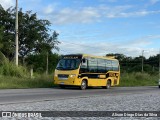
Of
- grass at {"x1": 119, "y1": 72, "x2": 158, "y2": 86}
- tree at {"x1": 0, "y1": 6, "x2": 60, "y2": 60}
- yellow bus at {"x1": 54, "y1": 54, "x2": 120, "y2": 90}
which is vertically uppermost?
tree at {"x1": 0, "y1": 6, "x2": 60, "y2": 60}

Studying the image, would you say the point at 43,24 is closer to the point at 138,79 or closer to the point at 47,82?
the point at 138,79

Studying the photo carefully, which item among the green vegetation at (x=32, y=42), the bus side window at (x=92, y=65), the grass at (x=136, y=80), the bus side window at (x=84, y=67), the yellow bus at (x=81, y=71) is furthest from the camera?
the green vegetation at (x=32, y=42)

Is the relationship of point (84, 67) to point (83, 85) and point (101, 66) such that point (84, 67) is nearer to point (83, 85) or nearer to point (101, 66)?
point (83, 85)

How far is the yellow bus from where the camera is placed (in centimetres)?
2984

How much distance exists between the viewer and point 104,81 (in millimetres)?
33250

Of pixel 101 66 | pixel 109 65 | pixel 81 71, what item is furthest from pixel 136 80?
pixel 81 71

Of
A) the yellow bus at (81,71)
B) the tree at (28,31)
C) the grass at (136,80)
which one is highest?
the tree at (28,31)

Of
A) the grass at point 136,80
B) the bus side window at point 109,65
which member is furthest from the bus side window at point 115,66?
the grass at point 136,80

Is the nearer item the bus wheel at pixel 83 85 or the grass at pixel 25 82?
the bus wheel at pixel 83 85

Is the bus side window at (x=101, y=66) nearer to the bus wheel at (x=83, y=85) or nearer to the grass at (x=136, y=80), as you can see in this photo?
the bus wheel at (x=83, y=85)

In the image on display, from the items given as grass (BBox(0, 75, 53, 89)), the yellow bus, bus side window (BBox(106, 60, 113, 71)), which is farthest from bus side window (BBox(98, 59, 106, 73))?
grass (BBox(0, 75, 53, 89))

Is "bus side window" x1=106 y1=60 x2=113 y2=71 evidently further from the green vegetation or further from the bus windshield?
the green vegetation

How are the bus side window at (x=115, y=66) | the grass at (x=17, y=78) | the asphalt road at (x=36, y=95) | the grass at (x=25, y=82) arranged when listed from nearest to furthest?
the asphalt road at (x=36, y=95), the grass at (x=25, y=82), the grass at (x=17, y=78), the bus side window at (x=115, y=66)

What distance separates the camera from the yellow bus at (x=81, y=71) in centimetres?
2984
